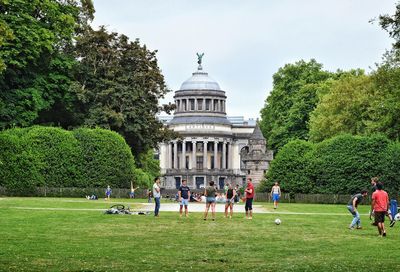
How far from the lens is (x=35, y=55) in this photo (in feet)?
191

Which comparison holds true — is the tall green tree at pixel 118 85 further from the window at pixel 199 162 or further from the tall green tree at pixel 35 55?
the window at pixel 199 162

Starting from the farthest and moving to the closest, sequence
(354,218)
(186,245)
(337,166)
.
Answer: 1. (337,166)
2. (354,218)
3. (186,245)

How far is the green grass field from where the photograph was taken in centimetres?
1888

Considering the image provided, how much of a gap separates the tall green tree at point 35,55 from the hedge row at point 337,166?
19.8m

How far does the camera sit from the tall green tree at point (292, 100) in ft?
317

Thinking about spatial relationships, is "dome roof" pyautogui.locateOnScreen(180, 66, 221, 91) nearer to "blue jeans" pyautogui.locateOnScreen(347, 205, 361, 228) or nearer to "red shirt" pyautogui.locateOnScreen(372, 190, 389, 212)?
"blue jeans" pyautogui.locateOnScreen(347, 205, 361, 228)

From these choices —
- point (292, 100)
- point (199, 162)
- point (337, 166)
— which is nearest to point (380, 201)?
point (337, 166)

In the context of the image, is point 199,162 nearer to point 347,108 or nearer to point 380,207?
point 347,108

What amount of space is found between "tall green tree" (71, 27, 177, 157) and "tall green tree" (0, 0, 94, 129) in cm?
198

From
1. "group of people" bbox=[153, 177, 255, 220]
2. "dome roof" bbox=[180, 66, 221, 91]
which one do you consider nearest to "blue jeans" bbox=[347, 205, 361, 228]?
"group of people" bbox=[153, 177, 255, 220]

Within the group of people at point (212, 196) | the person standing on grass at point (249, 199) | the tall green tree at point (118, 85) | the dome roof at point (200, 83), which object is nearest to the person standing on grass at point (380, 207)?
the group of people at point (212, 196)

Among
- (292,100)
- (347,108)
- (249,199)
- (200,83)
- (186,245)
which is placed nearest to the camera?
(186,245)

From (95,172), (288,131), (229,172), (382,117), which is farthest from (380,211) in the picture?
(229,172)

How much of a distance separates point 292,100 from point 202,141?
5712 cm
